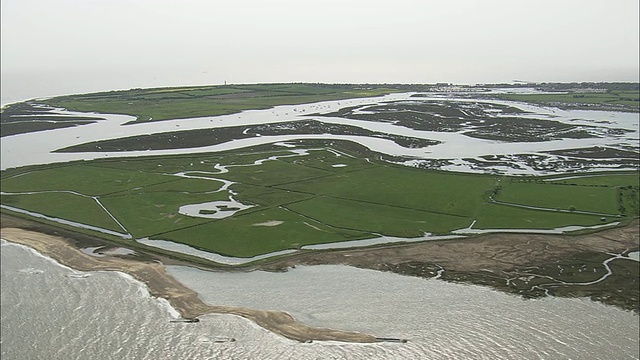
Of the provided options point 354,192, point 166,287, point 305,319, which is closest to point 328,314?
point 305,319

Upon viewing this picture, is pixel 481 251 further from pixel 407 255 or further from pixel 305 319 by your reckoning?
pixel 305 319

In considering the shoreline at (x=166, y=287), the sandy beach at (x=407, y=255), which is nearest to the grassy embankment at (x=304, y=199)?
the sandy beach at (x=407, y=255)

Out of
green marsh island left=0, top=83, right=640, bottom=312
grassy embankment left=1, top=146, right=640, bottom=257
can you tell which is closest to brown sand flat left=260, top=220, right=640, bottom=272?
green marsh island left=0, top=83, right=640, bottom=312

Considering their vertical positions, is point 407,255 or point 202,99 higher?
point 202,99

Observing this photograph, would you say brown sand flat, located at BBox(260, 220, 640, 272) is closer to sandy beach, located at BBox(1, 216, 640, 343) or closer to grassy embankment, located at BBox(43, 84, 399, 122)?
sandy beach, located at BBox(1, 216, 640, 343)

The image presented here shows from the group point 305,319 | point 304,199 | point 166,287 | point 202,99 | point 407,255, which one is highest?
point 202,99

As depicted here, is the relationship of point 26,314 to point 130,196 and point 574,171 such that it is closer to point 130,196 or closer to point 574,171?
point 130,196

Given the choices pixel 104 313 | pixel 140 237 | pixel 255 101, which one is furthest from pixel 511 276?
pixel 255 101
